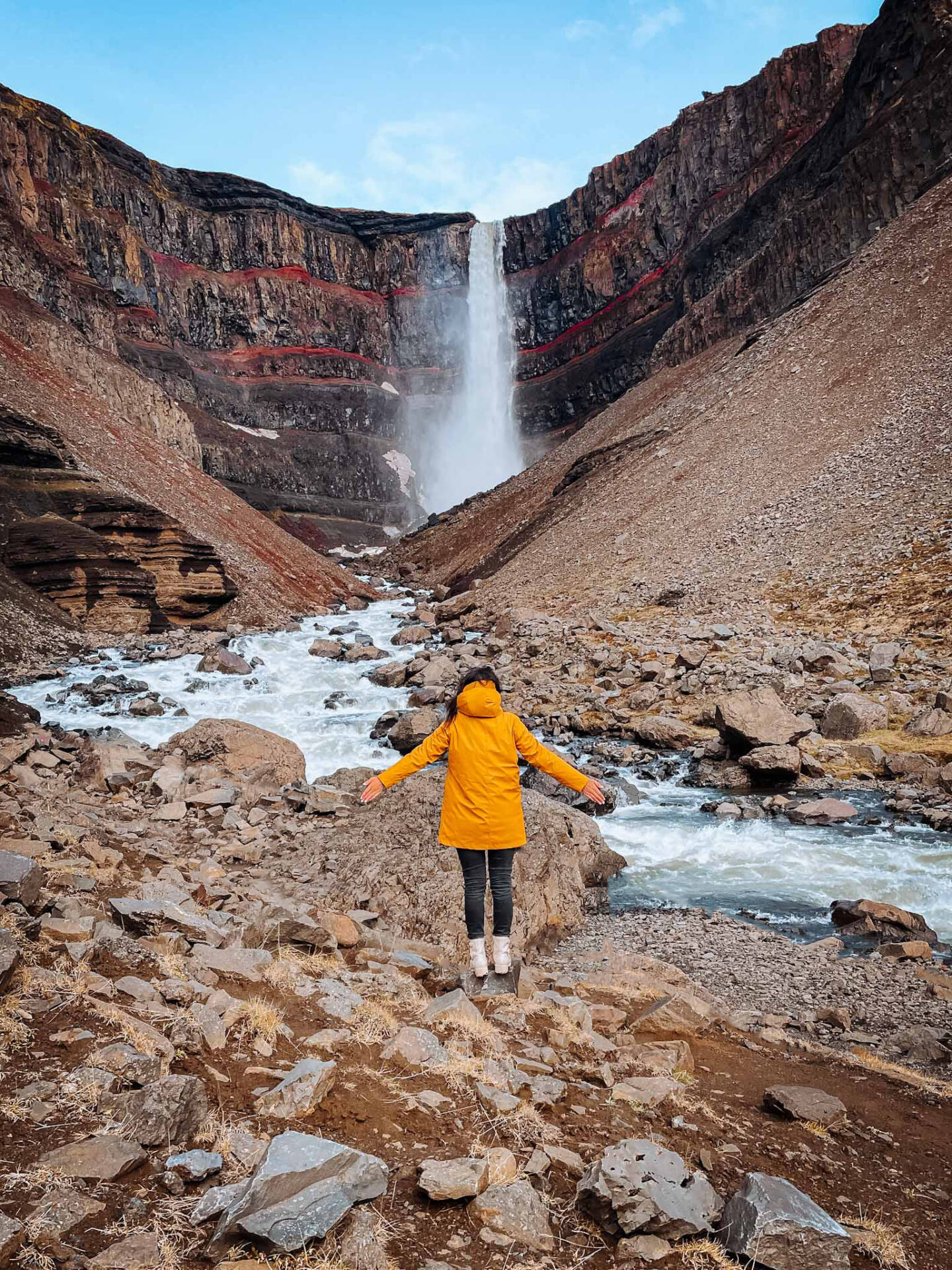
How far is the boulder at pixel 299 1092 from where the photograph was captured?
2.92 m

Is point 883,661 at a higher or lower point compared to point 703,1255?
higher

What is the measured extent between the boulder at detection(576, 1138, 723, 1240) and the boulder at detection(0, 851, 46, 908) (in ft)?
10.9

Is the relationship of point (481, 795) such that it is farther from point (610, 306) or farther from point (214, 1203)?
point (610, 306)

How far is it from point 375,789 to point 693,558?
21.6 metres

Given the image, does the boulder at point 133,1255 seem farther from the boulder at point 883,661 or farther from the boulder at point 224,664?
the boulder at point 224,664

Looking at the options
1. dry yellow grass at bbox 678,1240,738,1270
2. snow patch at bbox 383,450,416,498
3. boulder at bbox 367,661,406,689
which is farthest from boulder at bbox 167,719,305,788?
snow patch at bbox 383,450,416,498

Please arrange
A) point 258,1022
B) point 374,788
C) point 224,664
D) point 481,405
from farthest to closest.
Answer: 1. point 481,405
2. point 224,664
3. point 374,788
4. point 258,1022

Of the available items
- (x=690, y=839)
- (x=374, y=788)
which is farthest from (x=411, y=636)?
(x=374, y=788)

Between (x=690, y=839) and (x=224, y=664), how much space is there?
13.9 meters

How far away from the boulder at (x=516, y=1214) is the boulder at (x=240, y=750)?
8297 mm

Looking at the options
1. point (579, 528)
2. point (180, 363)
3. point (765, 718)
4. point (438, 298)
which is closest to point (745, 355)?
point (579, 528)

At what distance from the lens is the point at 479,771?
16.0 ft

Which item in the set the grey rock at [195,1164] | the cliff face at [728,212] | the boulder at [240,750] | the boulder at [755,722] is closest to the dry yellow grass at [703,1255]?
the grey rock at [195,1164]

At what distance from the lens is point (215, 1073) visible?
3150 millimetres
